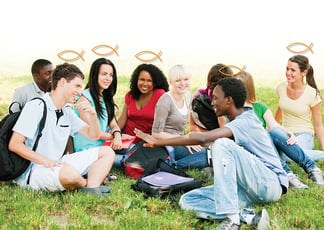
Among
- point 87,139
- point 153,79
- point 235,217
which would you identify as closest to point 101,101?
point 87,139

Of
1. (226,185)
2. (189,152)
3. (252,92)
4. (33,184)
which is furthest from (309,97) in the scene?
(33,184)

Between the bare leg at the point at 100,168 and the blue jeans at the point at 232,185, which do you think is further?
the bare leg at the point at 100,168

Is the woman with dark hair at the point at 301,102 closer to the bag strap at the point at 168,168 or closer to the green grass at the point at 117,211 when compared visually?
the green grass at the point at 117,211

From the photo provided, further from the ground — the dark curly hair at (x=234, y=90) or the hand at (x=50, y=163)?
the dark curly hair at (x=234, y=90)

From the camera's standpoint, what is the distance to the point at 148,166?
548 centimetres

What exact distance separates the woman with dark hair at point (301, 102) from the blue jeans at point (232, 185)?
241cm

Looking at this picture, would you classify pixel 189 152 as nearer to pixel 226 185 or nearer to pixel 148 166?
pixel 148 166

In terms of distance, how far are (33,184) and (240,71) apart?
2975 mm

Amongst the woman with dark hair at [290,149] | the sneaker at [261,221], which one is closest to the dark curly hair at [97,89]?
the woman with dark hair at [290,149]

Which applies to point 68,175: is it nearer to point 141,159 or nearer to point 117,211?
point 117,211

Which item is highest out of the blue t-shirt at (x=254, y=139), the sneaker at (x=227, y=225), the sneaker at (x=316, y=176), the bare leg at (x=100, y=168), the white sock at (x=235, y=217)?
the blue t-shirt at (x=254, y=139)

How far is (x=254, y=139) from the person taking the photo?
4.18m

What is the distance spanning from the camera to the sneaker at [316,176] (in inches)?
213

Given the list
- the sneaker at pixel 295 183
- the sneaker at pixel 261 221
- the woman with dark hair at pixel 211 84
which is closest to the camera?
the sneaker at pixel 261 221
